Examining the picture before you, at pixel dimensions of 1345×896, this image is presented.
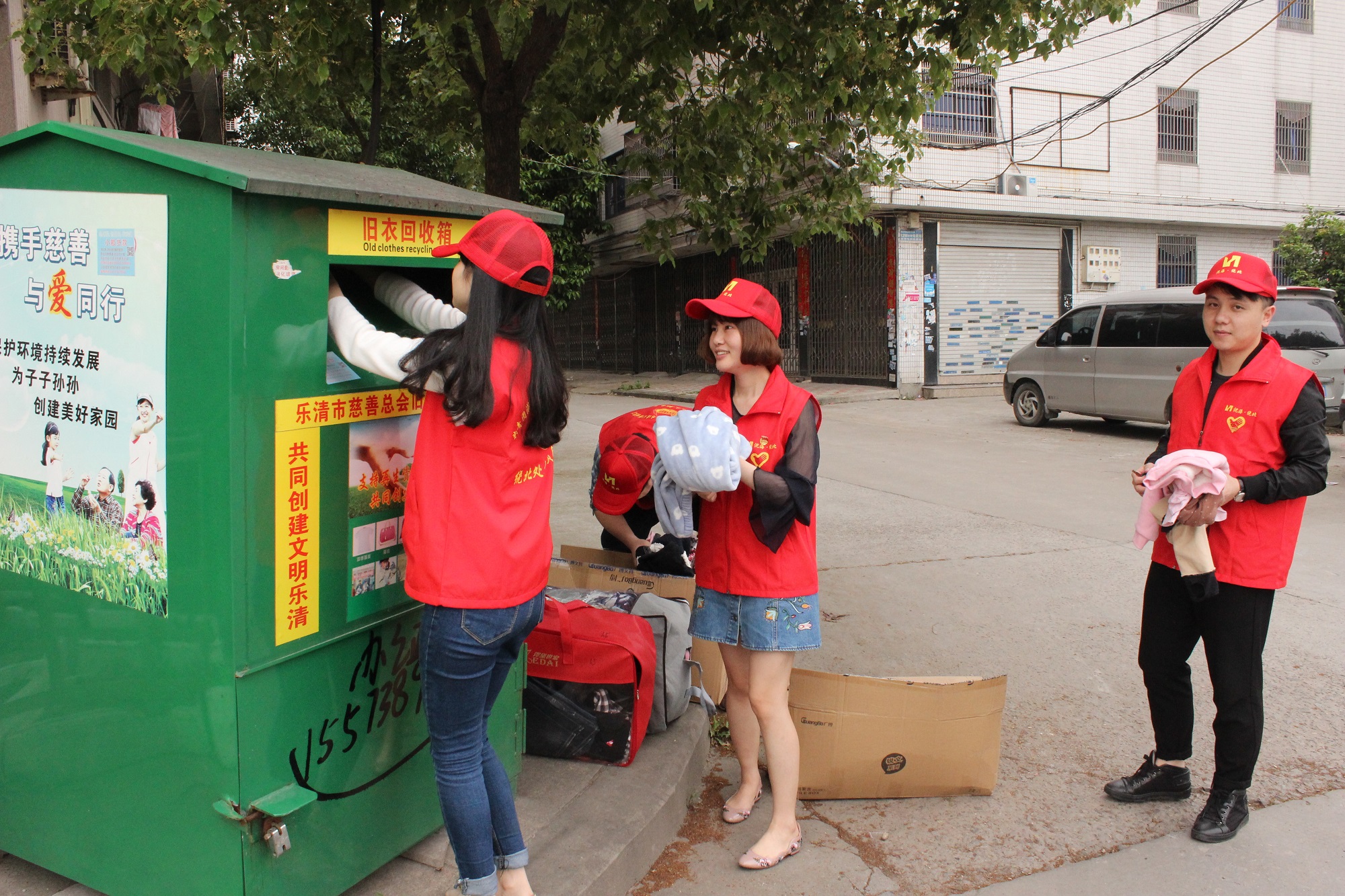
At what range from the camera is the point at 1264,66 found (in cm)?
2022

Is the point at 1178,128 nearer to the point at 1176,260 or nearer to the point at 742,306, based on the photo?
the point at 1176,260

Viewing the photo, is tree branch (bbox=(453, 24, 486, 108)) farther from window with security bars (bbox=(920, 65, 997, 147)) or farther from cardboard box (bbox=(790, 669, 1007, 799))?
window with security bars (bbox=(920, 65, 997, 147))

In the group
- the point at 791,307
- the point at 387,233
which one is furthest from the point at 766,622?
the point at 791,307

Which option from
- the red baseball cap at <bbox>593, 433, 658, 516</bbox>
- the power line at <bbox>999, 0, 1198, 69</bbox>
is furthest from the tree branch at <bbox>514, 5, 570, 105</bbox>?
the power line at <bbox>999, 0, 1198, 69</bbox>

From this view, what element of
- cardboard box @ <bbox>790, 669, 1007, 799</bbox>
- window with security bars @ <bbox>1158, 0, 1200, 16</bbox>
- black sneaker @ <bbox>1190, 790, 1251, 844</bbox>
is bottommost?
black sneaker @ <bbox>1190, 790, 1251, 844</bbox>

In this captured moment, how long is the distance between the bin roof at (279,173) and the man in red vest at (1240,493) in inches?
80.1

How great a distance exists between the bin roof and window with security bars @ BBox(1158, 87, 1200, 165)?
66.0 feet

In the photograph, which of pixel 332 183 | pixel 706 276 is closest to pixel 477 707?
pixel 332 183

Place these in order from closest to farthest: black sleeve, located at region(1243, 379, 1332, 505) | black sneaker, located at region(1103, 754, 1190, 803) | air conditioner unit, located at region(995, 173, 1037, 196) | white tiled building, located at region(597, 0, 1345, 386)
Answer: black sleeve, located at region(1243, 379, 1332, 505) → black sneaker, located at region(1103, 754, 1190, 803) → white tiled building, located at region(597, 0, 1345, 386) → air conditioner unit, located at region(995, 173, 1037, 196)

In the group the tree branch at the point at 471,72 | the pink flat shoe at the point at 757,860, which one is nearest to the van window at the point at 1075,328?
the tree branch at the point at 471,72

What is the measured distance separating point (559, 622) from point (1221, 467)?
207cm

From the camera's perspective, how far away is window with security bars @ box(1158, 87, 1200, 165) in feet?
64.3

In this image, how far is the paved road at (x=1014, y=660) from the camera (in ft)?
10.1

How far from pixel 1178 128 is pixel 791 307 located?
8134 millimetres
